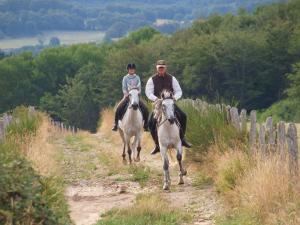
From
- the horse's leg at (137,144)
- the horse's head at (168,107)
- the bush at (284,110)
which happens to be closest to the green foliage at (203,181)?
the horse's head at (168,107)

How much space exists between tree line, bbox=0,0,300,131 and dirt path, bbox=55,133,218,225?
41.4 meters

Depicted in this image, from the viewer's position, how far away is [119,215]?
11.2 metres

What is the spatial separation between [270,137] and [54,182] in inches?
149

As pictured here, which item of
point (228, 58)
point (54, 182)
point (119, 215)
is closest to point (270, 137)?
point (119, 215)

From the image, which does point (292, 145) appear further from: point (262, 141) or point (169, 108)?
point (169, 108)

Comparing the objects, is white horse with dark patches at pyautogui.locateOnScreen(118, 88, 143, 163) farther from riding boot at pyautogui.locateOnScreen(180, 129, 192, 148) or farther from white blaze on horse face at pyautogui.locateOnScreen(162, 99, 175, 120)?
white blaze on horse face at pyautogui.locateOnScreen(162, 99, 175, 120)

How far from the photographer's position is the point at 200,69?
8044 cm

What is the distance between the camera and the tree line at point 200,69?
76.6 metres

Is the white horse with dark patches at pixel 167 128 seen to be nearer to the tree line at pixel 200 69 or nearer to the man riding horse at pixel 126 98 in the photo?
the man riding horse at pixel 126 98

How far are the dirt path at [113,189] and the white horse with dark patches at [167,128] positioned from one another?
0.59 meters

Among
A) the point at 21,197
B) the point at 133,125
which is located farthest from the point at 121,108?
the point at 21,197

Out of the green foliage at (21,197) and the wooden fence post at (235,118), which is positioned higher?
the green foliage at (21,197)

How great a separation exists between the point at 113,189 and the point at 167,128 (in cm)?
168

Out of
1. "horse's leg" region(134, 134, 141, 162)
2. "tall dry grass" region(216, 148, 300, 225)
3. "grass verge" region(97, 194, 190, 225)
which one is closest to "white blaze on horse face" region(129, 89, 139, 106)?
"horse's leg" region(134, 134, 141, 162)
